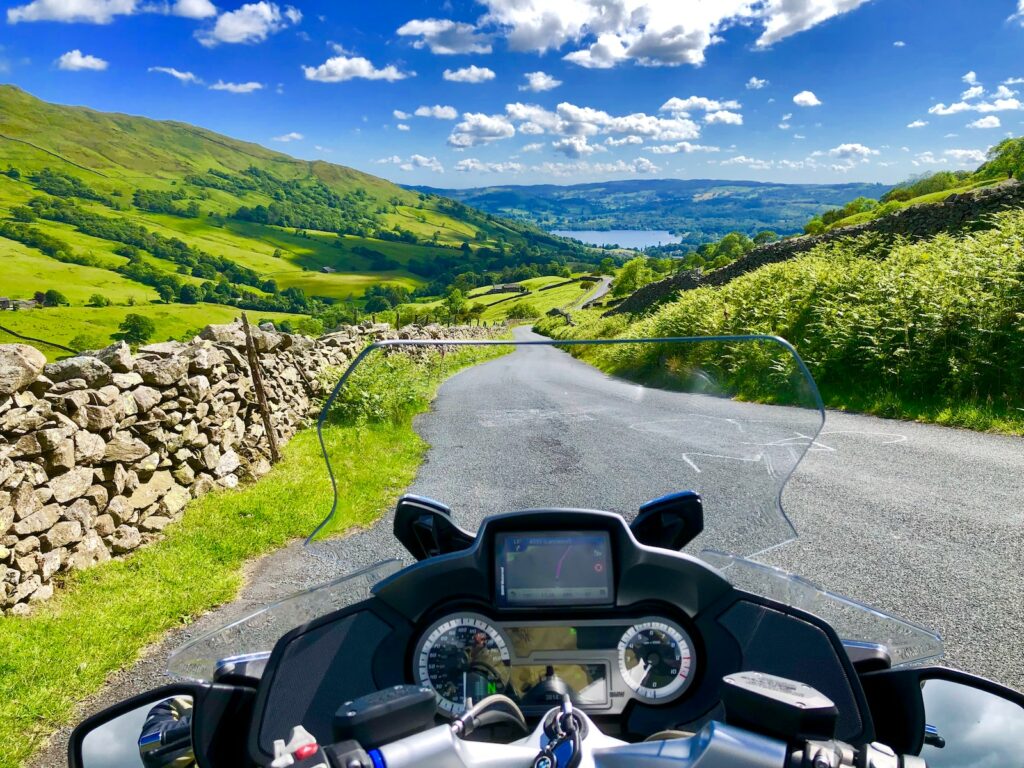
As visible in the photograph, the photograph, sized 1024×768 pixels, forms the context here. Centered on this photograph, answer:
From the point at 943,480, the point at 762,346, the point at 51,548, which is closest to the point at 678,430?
the point at 762,346

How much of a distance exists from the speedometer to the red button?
2.43 ft

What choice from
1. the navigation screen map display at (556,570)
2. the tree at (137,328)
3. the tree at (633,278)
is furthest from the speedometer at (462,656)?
the tree at (633,278)

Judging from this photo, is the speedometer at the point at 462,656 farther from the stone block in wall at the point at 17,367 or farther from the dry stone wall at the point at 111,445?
the stone block in wall at the point at 17,367

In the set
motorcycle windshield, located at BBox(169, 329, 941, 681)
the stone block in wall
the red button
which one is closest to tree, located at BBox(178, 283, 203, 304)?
the stone block in wall

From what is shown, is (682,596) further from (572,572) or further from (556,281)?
(556,281)

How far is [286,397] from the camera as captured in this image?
10.2 meters

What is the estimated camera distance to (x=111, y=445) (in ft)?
20.8

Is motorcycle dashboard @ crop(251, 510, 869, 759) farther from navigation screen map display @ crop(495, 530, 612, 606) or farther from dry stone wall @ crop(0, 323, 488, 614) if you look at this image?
dry stone wall @ crop(0, 323, 488, 614)

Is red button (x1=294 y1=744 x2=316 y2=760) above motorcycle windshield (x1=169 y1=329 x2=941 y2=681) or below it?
below

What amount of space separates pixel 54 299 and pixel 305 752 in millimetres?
107075

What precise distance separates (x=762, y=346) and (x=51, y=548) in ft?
19.8

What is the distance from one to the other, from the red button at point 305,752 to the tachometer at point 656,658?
95 centimetres

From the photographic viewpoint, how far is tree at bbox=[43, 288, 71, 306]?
87438mm

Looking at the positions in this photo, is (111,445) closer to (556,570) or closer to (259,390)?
(259,390)
